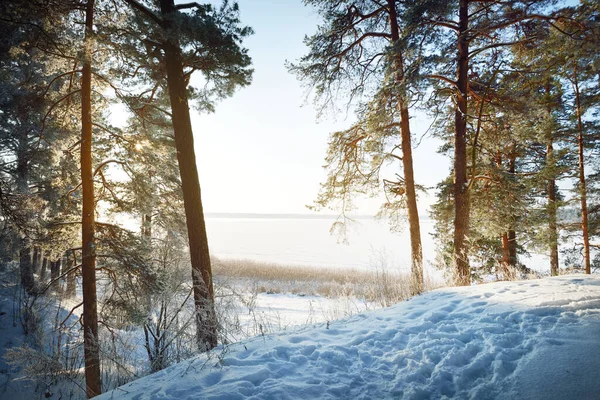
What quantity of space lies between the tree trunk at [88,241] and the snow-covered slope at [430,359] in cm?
308

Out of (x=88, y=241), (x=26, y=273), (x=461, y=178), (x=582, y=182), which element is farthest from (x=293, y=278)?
(x=582, y=182)

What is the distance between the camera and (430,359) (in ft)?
7.73

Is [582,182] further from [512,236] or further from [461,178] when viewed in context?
[461,178]

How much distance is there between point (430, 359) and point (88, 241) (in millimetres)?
6338

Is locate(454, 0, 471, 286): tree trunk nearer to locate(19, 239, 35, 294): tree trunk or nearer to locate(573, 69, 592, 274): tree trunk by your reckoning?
locate(573, 69, 592, 274): tree trunk

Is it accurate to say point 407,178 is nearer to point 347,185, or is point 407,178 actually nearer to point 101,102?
point 347,185

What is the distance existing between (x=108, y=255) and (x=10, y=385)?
A: 5.13m

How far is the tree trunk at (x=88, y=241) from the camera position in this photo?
4.62 m

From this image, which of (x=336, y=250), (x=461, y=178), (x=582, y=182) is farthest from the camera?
(x=336, y=250)

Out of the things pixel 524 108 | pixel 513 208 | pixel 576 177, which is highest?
pixel 524 108

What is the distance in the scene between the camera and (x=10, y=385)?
632 centimetres

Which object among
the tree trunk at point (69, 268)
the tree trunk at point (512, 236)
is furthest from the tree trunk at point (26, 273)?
the tree trunk at point (512, 236)

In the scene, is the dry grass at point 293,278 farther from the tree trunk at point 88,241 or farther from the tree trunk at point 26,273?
the tree trunk at point 26,273

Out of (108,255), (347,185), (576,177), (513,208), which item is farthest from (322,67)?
(576,177)
